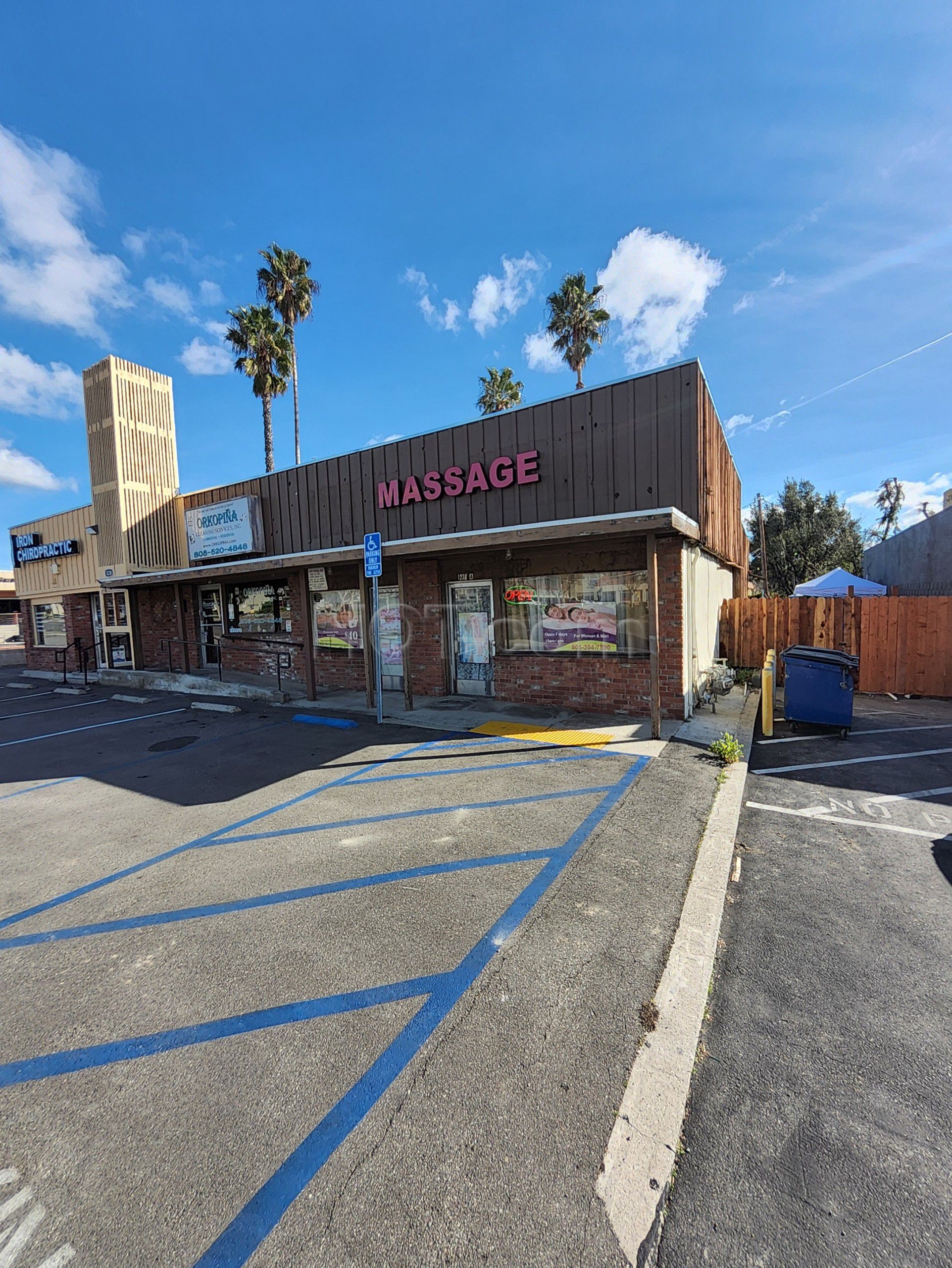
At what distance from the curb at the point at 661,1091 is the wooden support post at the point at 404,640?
6696mm

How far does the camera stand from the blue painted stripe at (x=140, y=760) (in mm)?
6566

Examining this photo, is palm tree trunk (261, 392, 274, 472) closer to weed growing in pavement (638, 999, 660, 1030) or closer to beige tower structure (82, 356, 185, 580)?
beige tower structure (82, 356, 185, 580)

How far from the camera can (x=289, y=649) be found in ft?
43.4

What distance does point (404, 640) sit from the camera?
10.2 metres

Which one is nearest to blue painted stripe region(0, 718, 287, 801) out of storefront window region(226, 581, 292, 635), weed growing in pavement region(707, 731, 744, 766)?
storefront window region(226, 581, 292, 635)

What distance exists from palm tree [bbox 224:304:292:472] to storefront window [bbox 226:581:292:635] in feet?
33.2

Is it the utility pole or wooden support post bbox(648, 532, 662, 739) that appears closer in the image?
wooden support post bbox(648, 532, 662, 739)

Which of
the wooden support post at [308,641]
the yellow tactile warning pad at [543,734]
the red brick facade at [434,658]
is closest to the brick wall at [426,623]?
the red brick facade at [434,658]

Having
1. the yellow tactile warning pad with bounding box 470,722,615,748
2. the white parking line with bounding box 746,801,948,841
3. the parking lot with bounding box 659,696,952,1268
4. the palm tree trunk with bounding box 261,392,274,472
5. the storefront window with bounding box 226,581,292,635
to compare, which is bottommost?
the white parking line with bounding box 746,801,948,841

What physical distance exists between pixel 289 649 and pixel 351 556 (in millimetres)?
4639

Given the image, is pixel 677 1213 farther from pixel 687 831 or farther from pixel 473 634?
pixel 473 634

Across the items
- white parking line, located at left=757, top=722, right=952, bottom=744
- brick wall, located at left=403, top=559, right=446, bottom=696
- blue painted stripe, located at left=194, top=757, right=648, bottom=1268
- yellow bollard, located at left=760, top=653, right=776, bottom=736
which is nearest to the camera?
blue painted stripe, located at left=194, top=757, right=648, bottom=1268

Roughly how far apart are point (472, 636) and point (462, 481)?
119 inches

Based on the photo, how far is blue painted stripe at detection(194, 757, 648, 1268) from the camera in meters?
1.72
